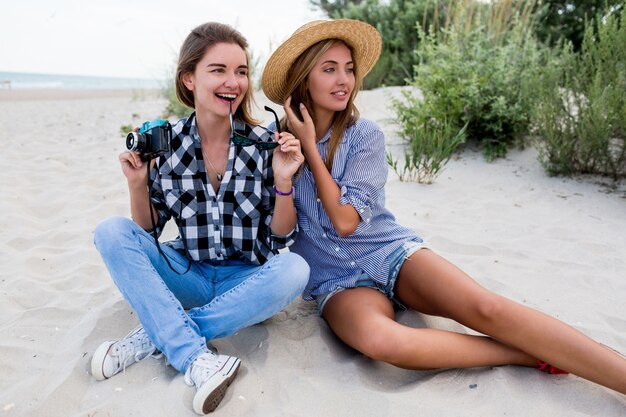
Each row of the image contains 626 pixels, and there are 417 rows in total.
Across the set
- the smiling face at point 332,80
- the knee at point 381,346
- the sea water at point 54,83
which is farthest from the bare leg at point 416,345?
the sea water at point 54,83

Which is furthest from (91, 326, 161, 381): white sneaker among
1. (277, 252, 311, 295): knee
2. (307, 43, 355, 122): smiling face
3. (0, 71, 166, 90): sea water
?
(0, 71, 166, 90): sea water

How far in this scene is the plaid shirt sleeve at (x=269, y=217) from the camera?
7.22 ft

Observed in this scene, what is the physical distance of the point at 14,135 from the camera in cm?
654

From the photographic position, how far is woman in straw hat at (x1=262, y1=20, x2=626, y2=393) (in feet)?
6.18

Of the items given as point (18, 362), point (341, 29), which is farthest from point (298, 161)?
point (18, 362)

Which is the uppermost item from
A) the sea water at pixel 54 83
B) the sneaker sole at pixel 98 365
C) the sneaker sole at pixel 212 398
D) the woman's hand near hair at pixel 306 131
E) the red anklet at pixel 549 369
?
the woman's hand near hair at pixel 306 131

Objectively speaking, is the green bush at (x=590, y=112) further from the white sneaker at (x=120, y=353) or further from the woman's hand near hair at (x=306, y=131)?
the white sneaker at (x=120, y=353)

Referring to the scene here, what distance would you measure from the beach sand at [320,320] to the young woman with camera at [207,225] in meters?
0.15

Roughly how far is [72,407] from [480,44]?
15.8ft

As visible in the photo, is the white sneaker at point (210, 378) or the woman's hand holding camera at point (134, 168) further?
the woman's hand holding camera at point (134, 168)

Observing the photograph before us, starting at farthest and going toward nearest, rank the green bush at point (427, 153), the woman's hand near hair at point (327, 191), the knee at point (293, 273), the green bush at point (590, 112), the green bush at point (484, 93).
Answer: the green bush at point (484, 93), the green bush at point (427, 153), the green bush at point (590, 112), the woman's hand near hair at point (327, 191), the knee at point (293, 273)

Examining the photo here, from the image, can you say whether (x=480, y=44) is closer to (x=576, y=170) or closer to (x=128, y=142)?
(x=576, y=170)

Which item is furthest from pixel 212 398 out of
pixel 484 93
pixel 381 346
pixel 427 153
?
pixel 484 93

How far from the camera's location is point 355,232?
2229 millimetres
